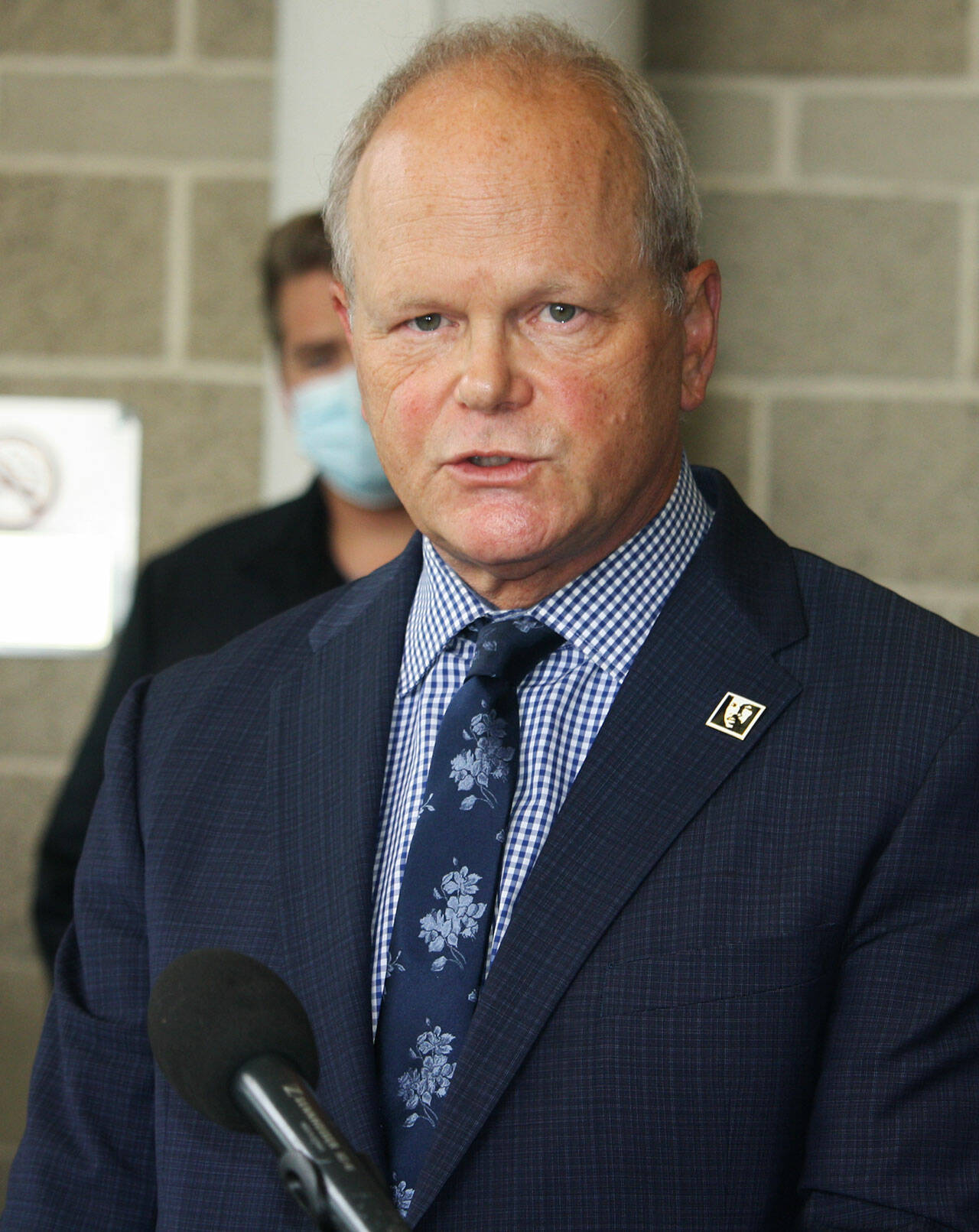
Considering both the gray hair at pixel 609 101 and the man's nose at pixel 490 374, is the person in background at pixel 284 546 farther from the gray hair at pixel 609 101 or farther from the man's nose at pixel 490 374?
the man's nose at pixel 490 374

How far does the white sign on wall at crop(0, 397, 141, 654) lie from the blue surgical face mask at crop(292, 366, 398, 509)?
593 millimetres

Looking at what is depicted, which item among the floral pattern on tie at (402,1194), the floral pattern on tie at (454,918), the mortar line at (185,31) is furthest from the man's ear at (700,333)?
the mortar line at (185,31)

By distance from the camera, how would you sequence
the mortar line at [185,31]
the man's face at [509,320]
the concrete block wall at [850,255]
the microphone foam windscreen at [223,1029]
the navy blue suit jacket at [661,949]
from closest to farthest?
the microphone foam windscreen at [223,1029], the navy blue suit jacket at [661,949], the man's face at [509,320], the concrete block wall at [850,255], the mortar line at [185,31]

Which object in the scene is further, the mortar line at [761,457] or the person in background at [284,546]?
the mortar line at [761,457]

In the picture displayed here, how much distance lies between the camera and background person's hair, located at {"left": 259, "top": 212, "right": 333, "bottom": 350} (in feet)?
7.47

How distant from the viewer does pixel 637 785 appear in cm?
116

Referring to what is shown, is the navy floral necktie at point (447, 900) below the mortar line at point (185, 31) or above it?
below

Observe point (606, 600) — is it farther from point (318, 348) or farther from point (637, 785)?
point (318, 348)

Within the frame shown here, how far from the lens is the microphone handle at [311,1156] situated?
65cm

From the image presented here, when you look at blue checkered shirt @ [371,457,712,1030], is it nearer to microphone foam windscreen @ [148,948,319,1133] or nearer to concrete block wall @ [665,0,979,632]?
microphone foam windscreen @ [148,948,319,1133]

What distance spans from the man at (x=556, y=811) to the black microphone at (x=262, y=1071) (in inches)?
11.8

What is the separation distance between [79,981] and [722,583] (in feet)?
2.09

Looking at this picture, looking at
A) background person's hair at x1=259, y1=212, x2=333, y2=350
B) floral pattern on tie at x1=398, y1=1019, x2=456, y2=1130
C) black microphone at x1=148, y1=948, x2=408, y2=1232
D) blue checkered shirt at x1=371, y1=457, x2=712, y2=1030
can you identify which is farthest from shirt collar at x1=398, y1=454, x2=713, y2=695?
background person's hair at x1=259, y1=212, x2=333, y2=350

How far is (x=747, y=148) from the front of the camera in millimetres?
2646
